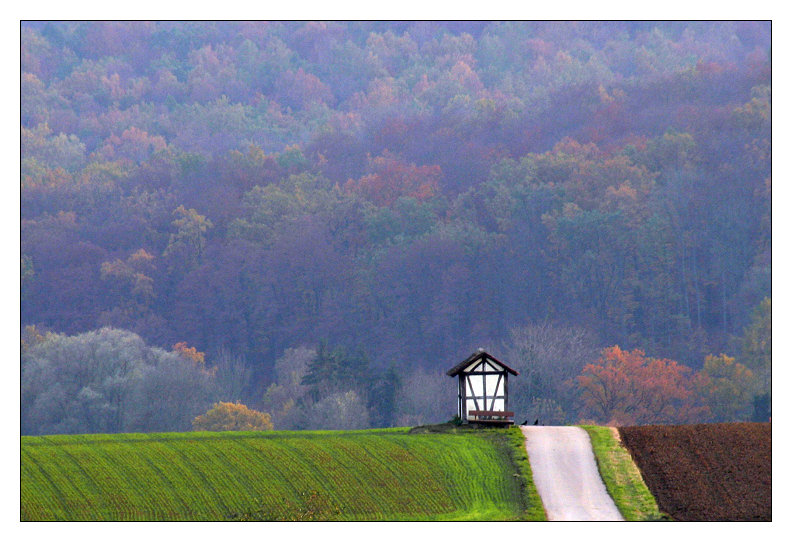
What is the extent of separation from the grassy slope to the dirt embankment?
282 mm

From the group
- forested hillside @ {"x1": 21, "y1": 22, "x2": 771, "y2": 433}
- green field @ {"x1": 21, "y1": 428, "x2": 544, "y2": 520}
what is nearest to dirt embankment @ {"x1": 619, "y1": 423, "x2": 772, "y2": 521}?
green field @ {"x1": 21, "y1": 428, "x2": 544, "y2": 520}

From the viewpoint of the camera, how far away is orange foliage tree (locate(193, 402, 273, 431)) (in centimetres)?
6581

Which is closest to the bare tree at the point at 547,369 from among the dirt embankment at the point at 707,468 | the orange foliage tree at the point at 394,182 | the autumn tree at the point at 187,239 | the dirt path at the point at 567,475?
the orange foliage tree at the point at 394,182

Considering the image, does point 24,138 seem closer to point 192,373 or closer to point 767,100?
point 192,373

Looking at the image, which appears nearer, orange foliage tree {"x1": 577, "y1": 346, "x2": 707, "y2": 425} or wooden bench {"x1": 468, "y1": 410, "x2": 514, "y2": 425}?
wooden bench {"x1": 468, "y1": 410, "x2": 514, "y2": 425}

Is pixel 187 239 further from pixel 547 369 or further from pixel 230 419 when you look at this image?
pixel 547 369

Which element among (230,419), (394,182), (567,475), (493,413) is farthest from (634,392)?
(394,182)

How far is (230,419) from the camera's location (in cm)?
6588

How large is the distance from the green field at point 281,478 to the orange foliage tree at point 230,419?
30973 mm

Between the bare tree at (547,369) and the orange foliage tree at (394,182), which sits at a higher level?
the orange foliage tree at (394,182)

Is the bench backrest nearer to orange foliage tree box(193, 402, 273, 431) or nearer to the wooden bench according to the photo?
the wooden bench

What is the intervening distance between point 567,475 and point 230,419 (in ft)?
124

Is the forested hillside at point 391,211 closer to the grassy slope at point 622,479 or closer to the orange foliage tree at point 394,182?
the orange foliage tree at point 394,182

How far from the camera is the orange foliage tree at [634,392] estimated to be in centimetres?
6581
